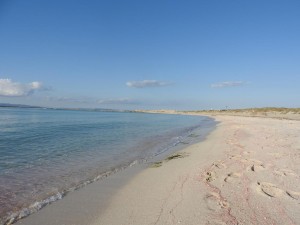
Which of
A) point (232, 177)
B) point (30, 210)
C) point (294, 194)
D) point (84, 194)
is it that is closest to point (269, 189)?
point (294, 194)

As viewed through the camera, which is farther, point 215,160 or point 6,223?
point 215,160

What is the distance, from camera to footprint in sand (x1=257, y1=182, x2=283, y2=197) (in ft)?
20.7

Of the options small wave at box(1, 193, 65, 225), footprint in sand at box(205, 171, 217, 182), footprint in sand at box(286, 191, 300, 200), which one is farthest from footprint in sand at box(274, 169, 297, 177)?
small wave at box(1, 193, 65, 225)

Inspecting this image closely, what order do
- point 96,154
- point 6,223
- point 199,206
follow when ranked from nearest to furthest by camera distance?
1. point 6,223
2. point 199,206
3. point 96,154

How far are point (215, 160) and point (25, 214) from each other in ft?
23.1

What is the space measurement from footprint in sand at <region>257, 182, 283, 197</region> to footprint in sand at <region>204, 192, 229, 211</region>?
119 centimetres

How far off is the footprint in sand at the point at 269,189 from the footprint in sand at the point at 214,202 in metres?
1.19

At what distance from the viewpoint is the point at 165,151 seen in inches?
583

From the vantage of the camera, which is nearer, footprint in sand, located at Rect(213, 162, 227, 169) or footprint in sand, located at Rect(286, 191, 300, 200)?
footprint in sand, located at Rect(286, 191, 300, 200)

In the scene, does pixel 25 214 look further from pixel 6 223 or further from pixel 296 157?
pixel 296 157

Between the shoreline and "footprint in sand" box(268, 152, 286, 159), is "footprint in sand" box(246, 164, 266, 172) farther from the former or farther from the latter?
the shoreline

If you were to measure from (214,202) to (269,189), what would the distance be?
1.71 meters

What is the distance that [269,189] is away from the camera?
21.8 ft

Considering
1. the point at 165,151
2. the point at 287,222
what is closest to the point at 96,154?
the point at 165,151
